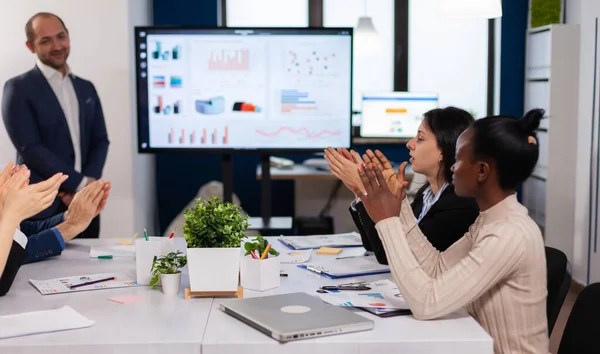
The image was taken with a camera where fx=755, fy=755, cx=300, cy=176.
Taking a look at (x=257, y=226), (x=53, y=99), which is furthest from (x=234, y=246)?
(x=53, y=99)

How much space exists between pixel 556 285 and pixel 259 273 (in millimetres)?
A: 786

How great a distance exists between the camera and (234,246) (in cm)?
191

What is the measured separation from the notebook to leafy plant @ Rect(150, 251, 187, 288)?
17.3 inches

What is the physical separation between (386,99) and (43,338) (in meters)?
4.48

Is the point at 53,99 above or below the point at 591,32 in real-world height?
below

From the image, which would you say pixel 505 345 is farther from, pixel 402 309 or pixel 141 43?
pixel 141 43

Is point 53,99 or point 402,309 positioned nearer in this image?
point 402,309

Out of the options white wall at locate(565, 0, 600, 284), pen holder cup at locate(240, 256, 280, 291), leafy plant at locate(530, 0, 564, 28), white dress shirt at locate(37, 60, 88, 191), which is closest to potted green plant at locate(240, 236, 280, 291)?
pen holder cup at locate(240, 256, 280, 291)

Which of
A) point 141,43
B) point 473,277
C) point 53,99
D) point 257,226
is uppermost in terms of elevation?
point 141,43

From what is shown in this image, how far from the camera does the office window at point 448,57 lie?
641 centimetres

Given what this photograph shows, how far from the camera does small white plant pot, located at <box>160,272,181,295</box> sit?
6.48 feet

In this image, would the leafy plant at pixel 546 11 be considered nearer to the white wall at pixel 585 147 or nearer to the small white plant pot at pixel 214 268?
the white wall at pixel 585 147

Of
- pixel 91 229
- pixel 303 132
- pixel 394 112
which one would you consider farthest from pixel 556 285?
pixel 394 112

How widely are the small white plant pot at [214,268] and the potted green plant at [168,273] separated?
78 millimetres
